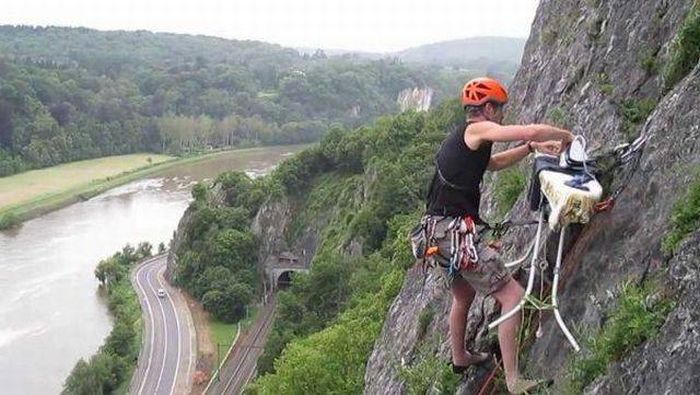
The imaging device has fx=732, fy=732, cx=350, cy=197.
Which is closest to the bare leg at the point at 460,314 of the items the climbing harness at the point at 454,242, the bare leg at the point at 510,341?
the climbing harness at the point at 454,242

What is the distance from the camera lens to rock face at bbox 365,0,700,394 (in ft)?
16.1

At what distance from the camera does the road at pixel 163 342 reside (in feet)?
137

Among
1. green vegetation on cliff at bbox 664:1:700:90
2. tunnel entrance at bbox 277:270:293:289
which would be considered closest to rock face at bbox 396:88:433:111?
tunnel entrance at bbox 277:270:293:289

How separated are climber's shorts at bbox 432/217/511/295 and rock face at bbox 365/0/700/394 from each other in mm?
612

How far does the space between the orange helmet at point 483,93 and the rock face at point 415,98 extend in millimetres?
163615

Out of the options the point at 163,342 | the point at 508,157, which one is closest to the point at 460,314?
the point at 508,157

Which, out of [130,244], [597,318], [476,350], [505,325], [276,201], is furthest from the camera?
[130,244]

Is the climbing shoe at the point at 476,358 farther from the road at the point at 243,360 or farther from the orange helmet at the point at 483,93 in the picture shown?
the road at the point at 243,360

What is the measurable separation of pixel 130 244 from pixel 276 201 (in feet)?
70.5

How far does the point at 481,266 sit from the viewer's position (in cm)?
629

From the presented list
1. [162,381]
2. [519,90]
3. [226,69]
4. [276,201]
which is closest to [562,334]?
[519,90]

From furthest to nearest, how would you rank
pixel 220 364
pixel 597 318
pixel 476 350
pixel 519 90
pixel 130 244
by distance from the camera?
pixel 130 244 < pixel 220 364 < pixel 519 90 < pixel 476 350 < pixel 597 318

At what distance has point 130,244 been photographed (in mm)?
71000

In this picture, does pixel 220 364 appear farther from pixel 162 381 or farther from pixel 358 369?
pixel 358 369
